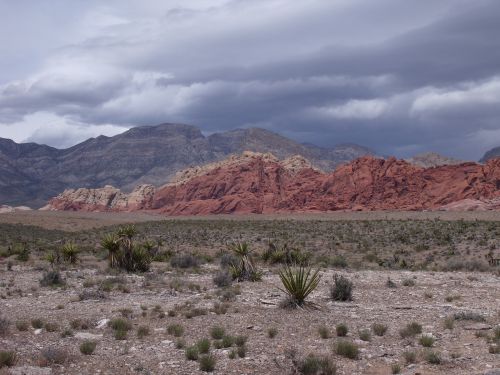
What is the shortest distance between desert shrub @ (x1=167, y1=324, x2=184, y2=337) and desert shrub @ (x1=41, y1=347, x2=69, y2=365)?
2.51 m

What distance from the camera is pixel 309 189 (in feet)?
345

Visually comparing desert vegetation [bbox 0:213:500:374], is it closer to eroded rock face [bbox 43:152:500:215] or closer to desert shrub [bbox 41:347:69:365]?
desert shrub [bbox 41:347:69:365]

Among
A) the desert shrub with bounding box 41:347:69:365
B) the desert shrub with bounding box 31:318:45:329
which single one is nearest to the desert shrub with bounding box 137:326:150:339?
the desert shrub with bounding box 41:347:69:365

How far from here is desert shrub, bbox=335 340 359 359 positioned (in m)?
10.4

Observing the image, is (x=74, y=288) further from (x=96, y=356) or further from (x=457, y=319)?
(x=457, y=319)

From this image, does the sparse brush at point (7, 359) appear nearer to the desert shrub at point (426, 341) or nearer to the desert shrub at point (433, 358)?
the desert shrub at point (433, 358)

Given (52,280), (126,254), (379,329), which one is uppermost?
(126,254)

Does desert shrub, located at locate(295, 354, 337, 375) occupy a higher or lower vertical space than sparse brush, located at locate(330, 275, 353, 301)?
lower

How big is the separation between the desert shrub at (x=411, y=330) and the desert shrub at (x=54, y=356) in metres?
6.54

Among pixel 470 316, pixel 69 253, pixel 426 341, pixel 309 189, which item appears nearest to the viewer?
pixel 426 341

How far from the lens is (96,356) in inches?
415

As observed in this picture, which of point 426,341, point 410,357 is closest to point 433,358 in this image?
point 410,357

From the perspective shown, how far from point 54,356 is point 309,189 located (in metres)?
96.3

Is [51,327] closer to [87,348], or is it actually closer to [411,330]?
[87,348]
